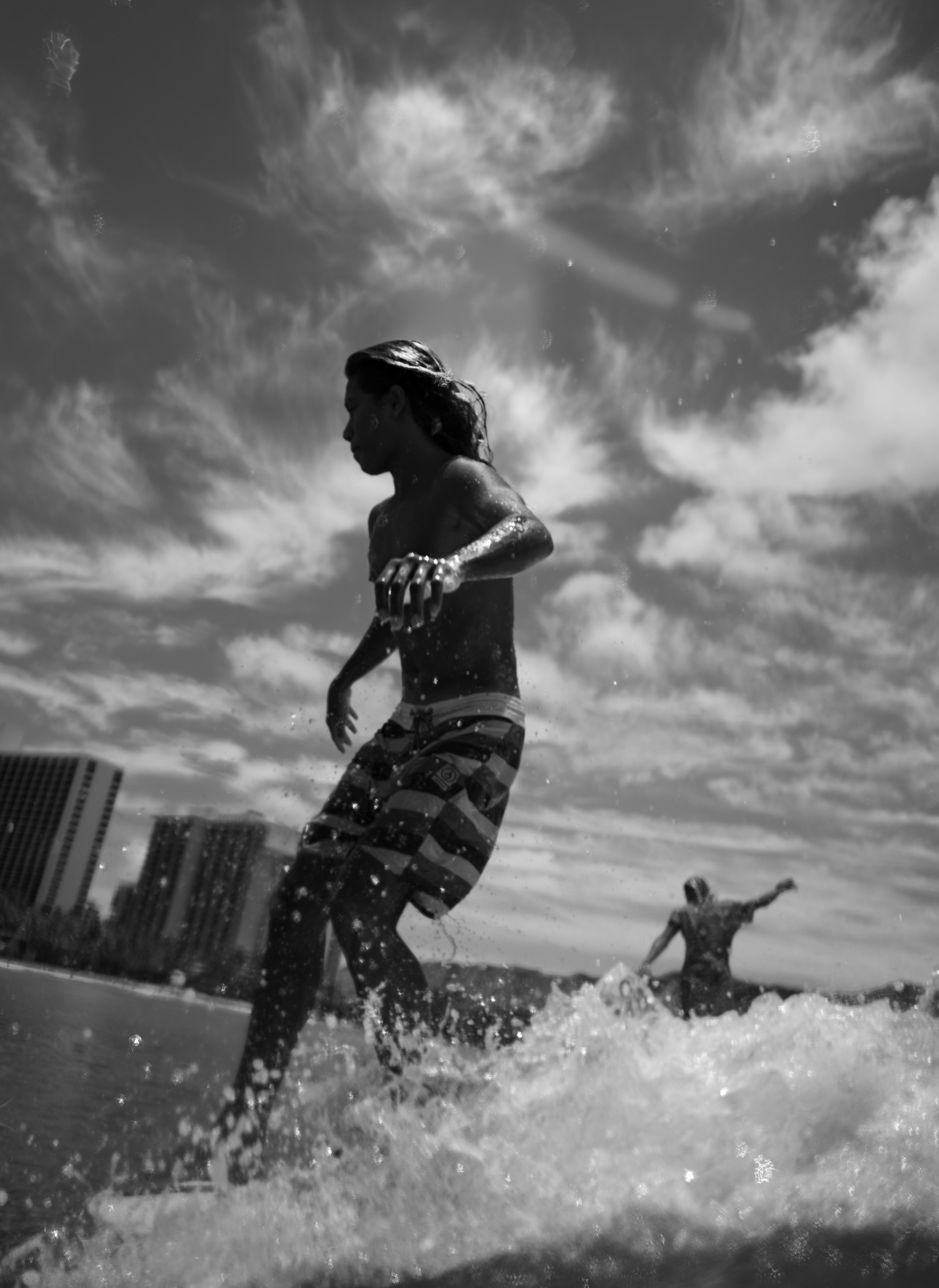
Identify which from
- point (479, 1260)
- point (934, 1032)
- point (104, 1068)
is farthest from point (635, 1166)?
point (104, 1068)

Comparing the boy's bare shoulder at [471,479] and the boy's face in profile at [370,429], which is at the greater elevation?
the boy's face in profile at [370,429]

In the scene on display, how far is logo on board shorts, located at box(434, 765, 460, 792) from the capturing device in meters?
2.88

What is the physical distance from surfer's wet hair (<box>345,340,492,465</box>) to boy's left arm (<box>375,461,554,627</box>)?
0.23 meters

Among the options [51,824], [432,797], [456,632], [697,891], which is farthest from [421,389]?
[51,824]

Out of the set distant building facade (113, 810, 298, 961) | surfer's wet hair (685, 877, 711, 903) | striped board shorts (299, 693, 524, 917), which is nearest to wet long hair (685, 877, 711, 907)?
surfer's wet hair (685, 877, 711, 903)

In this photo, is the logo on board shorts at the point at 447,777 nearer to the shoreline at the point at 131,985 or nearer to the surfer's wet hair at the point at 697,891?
the shoreline at the point at 131,985

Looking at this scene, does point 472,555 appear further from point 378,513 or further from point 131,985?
point 131,985

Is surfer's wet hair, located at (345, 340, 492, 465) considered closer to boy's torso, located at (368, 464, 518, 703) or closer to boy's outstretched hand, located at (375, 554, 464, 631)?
boy's torso, located at (368, 464, 518, 703)

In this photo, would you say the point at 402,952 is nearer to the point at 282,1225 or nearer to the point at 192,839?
the point at 282,1225

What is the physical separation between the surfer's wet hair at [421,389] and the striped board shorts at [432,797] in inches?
39.7

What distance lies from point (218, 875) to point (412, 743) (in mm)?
2871

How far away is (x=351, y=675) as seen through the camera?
389 cm

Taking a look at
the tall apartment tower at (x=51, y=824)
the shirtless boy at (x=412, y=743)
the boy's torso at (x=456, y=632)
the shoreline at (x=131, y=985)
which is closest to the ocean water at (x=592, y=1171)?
the shirtless boy at (x=412, y=743)

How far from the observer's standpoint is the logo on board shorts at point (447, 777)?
2.88 meters
